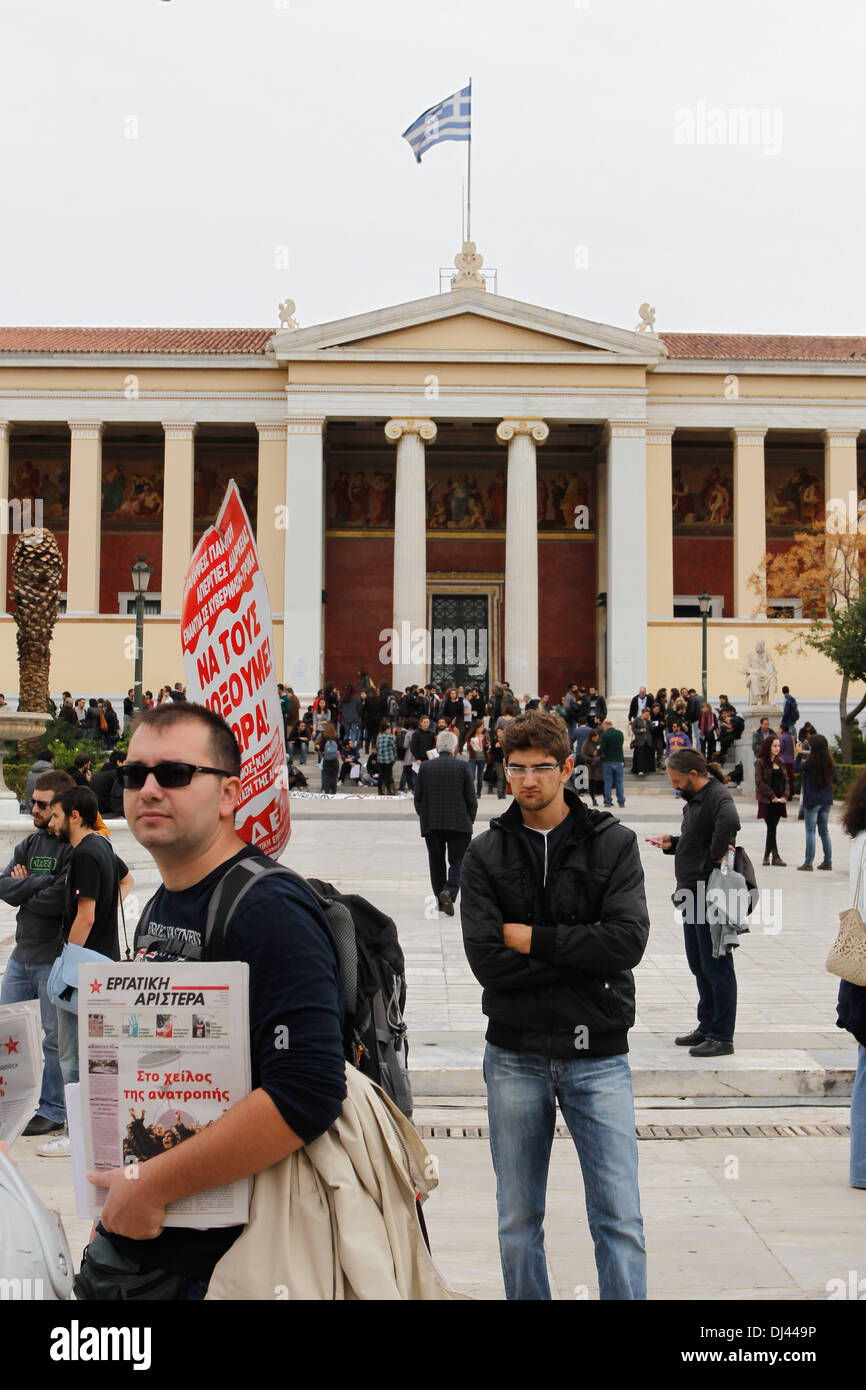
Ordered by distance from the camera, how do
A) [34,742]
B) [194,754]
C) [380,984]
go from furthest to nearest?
1. [34,742]
2. [380,984]
3. [194,754]

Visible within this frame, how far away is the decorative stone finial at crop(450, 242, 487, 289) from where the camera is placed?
39.8 m

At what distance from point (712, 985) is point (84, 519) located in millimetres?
35633

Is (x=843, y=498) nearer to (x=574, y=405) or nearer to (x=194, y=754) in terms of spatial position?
(x=574, y=405)

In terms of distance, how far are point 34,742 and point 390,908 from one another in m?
13.2

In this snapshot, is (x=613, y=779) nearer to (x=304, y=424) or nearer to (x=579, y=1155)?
(x=304, y=424)

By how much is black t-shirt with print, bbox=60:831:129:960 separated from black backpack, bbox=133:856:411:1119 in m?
3.47

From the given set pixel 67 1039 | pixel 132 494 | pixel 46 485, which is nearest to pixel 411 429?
pixel 132 494

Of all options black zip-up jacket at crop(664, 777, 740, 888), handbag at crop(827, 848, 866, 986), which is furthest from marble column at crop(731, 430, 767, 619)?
handbag at crop(827, 848, 866, 986)

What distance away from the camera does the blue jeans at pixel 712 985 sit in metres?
7.22

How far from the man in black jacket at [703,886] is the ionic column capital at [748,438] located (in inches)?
1378

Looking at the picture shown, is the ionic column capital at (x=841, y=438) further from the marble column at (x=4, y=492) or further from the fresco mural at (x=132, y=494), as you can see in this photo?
the marble column at (x=4, y=492)

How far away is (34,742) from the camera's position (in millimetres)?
23953
